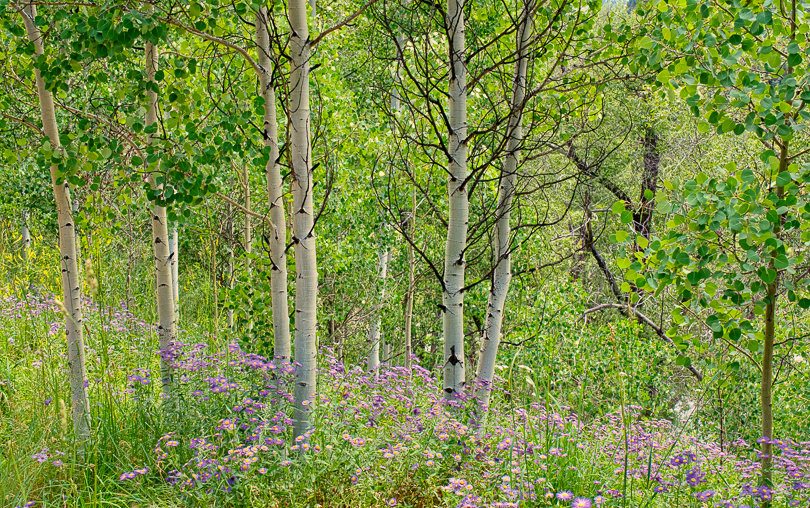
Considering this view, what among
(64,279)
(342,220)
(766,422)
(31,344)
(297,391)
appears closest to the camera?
(766,422)

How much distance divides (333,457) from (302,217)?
1.24m

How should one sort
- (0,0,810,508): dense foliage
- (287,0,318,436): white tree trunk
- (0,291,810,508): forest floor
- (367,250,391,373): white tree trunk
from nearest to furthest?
(0,0,810,508): dense foliage < (0,291,810,508): forest floor < (287,0,318,436): white tree trunk < (367,250,391,373): white tree trunk

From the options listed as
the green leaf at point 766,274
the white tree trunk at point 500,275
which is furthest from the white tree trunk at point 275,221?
the green leaf at point 766,274

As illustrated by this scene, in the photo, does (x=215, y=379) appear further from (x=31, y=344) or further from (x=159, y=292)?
(x=31, y=344)

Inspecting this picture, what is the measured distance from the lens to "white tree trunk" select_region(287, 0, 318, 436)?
2.92 meters

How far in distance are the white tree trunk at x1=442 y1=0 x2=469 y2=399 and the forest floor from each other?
0.29 meters

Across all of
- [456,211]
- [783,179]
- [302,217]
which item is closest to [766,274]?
[783,179]

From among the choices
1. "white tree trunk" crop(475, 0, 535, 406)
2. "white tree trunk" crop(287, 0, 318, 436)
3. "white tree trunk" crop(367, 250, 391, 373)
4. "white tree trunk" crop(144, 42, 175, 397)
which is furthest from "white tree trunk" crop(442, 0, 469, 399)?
"white tree trunk" crop(367, 250, 391, 373)

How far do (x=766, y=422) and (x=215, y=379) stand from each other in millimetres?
2718

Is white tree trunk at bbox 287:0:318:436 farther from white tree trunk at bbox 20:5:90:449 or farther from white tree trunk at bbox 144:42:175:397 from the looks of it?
white tree trunk at bbox 20:5:90:449

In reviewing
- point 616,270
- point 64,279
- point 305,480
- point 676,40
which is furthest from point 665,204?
point 616,270

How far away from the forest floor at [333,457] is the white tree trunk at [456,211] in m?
0.29

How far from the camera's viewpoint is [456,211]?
10.6 ft

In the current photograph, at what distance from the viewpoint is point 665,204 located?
76.9 inches
